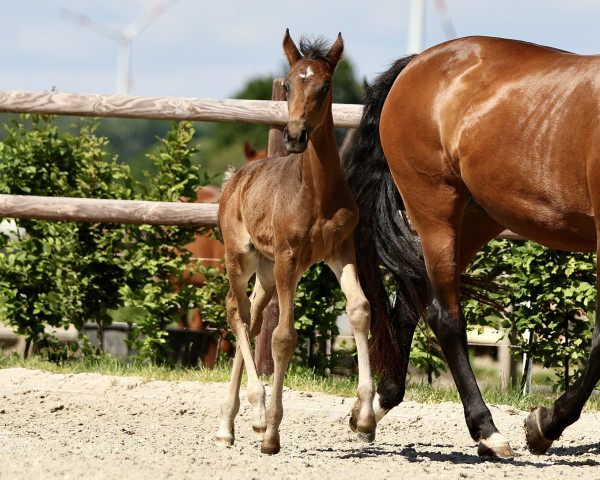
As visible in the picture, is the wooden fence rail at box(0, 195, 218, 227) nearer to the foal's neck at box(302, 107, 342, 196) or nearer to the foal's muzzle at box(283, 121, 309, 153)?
the foal's neck at box(302, 107, 342, 196)

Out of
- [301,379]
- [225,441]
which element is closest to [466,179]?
[225,441]

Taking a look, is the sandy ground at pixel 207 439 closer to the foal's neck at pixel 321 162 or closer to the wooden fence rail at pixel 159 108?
the foal's neck at pixel 321 162

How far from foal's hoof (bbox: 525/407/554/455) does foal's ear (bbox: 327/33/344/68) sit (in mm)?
1738

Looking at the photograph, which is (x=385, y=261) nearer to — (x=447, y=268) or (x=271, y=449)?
(x=447, y=268)

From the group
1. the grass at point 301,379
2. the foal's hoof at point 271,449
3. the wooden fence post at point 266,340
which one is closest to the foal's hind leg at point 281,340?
the foal's hoof at point 271,449

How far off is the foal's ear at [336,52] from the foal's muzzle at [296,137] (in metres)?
0.43

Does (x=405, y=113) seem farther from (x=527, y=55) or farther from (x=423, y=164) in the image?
(x=527, y=55)

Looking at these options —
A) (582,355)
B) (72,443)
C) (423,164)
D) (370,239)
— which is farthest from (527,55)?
(72,443)

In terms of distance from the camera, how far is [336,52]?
12.8 ft

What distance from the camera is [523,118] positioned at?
3.84 m

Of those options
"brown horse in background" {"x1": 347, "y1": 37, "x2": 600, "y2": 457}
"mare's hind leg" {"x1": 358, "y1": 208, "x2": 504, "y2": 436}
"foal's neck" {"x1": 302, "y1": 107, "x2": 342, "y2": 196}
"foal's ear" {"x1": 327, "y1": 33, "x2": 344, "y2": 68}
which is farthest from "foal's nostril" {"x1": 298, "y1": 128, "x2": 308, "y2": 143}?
"mare's hind leg" {"x1": 358, "y1": 208, "x2": 504, "y2": 436}

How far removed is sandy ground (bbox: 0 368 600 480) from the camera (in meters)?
3.26

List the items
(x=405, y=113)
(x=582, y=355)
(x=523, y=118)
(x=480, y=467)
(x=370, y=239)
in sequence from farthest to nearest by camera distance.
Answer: (x=582, y=355), (x=370, y=239), (x=405, y=113), (x=523, y=118), (x=480, y=467)

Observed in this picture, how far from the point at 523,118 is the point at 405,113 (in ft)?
2.50
